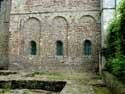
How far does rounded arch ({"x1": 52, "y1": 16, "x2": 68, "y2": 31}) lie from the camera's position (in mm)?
19688

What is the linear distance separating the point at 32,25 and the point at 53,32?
167 centimetres

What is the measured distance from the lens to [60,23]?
19781mm

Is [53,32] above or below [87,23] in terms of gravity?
below

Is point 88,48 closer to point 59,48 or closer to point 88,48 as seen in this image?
point 88,48

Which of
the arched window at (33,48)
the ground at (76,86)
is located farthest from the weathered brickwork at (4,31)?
the ground at (76,86)

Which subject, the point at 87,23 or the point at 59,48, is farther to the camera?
the point at 59,48

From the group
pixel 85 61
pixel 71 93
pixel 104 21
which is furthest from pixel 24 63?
pixel 71 93

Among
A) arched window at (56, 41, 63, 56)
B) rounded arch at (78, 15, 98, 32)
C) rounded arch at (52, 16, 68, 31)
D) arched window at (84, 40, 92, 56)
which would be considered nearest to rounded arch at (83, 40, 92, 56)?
arched window at (84, 40, 92, 56)

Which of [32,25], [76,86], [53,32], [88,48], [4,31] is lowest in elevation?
[76,86]

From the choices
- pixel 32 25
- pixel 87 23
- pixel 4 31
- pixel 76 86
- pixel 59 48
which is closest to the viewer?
pixel 76 86

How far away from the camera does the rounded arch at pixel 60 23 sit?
19.7 meters

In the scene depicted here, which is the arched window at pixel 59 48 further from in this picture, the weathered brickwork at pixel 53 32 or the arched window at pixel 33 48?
the arched window at pixel 33 48

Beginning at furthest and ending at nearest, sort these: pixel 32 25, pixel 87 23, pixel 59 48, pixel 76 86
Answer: pixel 32 25, pixel 59 48, pixel 87 23, pixel 76 86

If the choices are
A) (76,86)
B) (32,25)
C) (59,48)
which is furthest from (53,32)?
(76,86)
